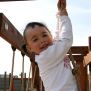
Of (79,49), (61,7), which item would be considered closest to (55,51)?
(61,7)

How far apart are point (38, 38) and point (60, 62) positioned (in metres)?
0.14

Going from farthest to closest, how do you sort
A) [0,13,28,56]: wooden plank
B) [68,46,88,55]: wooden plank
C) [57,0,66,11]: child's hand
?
[68,46,88,55]: wooden plank < [0,13,28,56]: wooden plank < [57,0,66,11]: child's hand

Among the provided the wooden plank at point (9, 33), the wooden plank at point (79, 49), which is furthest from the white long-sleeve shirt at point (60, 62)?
the wooden plank at point (79, 49)

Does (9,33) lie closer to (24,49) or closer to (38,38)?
(24,49)

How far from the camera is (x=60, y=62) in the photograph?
177 cm

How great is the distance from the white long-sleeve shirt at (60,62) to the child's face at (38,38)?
2cm

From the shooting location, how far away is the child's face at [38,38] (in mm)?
1753

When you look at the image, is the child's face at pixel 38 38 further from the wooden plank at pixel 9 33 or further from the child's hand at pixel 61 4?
the wooden plank at pixel 9 33

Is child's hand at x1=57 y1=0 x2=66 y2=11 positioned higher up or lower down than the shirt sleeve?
higher up

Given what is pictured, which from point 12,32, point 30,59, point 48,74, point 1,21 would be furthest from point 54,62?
point 30,59

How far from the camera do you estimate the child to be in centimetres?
175

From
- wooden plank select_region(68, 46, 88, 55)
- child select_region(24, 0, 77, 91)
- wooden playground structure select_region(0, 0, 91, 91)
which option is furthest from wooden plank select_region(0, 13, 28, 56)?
wooden plank select_region(68, 46, 88, 55)

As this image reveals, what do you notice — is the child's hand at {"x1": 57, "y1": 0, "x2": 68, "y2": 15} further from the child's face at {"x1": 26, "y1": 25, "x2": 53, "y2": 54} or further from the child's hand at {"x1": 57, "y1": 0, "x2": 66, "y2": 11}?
the child's face at {"x1": 26, "y1": 25, "x2": 53, "y2": 54}

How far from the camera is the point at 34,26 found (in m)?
1.81
